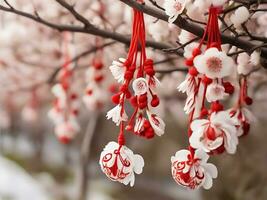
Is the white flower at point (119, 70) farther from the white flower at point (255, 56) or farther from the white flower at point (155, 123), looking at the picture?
the white flower at point (255, 56)

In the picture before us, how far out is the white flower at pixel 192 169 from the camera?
27.6 inches

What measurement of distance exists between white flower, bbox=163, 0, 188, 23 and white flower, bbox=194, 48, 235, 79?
0.09 m

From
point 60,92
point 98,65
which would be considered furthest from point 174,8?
point 60,92

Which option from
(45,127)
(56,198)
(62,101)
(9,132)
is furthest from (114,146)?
(9,132)

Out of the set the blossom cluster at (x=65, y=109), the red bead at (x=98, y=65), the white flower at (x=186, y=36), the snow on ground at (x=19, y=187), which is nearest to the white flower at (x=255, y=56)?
the white flower at (x=186, y=36)

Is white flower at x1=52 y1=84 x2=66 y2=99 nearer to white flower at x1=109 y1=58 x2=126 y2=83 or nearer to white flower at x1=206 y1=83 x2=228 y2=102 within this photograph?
white flower at x1=109 y1=58 x2=126 y2=83

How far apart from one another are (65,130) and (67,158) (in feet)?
9.24

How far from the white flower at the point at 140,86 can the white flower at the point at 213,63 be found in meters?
0.09

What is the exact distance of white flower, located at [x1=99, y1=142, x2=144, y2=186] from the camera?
726mm

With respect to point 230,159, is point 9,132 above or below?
above

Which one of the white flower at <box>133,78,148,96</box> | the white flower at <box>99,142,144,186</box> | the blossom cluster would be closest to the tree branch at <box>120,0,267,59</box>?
the white flower at <box>133,78,148,96</box>

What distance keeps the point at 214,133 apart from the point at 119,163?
166mm

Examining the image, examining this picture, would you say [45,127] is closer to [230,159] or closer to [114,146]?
[230,159]

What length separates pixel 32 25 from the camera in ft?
5.95
